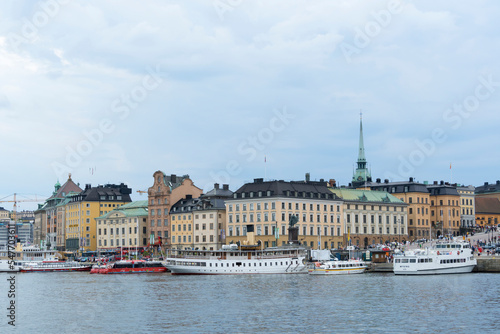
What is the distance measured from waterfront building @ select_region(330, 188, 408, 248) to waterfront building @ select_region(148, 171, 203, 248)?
121ft

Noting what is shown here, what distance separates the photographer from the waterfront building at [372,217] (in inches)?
6880

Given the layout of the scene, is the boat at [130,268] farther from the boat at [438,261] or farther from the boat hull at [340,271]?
the boat at [438,261]

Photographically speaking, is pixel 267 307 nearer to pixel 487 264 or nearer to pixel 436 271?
pixel 436 271

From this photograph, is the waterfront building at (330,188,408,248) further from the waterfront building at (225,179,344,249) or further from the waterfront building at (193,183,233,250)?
the waterfront building at (193,183,233,250)

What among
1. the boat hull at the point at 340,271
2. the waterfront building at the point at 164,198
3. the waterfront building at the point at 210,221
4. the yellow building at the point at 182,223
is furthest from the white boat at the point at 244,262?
the waterfront building at the point at 164,198

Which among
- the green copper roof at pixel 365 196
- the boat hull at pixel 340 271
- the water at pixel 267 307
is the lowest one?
the water at pixel 267 307

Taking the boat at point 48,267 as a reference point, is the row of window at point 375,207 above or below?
above

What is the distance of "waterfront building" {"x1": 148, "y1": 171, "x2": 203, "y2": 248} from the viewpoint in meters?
187

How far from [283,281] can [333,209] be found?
233ft

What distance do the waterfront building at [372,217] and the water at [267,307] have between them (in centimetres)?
7544

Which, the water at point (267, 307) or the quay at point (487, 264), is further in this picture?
the quay at point (487, 264)

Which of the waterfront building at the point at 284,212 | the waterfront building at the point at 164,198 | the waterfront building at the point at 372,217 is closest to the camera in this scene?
the waterfront building at the point at 284,212

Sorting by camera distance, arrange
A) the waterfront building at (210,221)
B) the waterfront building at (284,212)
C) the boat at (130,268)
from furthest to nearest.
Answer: the waterfront building at (210,221)
the waterfront building at (284,212)
the boat at (130,268)

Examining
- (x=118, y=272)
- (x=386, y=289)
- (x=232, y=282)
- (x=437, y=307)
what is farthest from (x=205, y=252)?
(x=437, y=307)
